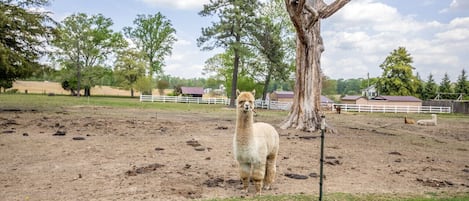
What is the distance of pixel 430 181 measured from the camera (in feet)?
23.0

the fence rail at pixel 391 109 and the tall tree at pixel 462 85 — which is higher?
the tall tree at pixel 462 85

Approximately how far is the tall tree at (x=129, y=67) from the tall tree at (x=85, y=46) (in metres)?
2.60

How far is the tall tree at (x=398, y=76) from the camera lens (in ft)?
192

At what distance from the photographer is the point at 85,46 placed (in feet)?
188

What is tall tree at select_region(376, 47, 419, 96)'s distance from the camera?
5838 centimetres

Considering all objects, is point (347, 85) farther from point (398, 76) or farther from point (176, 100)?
point (176, 100)

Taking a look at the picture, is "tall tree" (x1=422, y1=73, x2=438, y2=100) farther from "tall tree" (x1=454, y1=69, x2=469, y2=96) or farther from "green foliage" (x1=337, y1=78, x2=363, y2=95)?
"green foliage" (x1=337, y1=78, x2=363, y2=95)

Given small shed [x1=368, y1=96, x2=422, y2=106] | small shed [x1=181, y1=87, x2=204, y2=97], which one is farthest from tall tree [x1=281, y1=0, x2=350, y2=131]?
small shed [x1=181, y1=87, x2=204, y2=97]

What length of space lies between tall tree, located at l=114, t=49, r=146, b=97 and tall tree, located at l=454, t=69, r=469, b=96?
57166 mm

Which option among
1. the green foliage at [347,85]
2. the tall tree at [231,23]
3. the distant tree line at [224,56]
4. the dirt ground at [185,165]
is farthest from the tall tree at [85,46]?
the green foliage at [347,85]

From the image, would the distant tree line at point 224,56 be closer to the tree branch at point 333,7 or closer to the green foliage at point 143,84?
the green foliage at point 143,84

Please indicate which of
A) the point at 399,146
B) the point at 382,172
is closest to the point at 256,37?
the point at 399,146

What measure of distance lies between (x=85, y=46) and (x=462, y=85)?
66670 millimetres

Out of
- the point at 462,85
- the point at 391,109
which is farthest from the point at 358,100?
the point at 462,85
